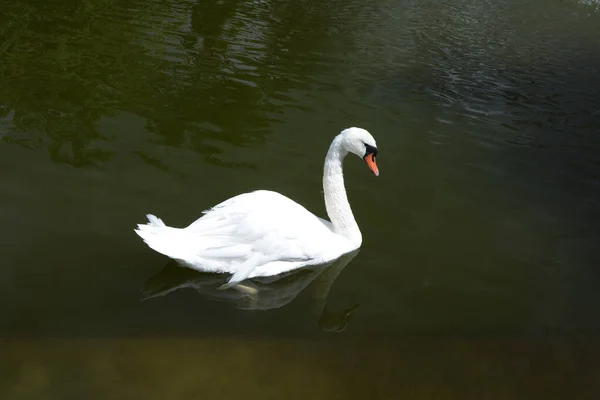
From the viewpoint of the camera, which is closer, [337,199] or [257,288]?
[257,288]

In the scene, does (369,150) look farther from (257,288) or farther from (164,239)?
(164,239)

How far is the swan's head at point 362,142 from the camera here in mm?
5723

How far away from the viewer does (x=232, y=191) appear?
21.5ft

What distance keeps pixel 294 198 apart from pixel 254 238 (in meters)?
1.47

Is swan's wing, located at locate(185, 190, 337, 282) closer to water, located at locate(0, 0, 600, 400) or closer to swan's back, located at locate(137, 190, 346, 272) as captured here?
swan's back, located at locate(137, 190, 346, 272)

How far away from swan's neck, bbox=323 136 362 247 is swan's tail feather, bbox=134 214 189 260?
151 cm

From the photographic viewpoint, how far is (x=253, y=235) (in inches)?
207

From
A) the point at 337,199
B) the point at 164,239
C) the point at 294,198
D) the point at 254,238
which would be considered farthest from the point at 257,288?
the point at 294,198

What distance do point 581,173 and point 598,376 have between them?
365cm

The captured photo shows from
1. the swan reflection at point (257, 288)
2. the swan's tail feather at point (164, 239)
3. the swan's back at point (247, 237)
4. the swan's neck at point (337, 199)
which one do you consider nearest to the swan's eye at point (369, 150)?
the swan's neck at point (337, 199)

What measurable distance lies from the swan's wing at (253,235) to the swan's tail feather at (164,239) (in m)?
0.10

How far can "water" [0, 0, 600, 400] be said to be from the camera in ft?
14.6

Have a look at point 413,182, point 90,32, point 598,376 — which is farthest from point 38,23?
point 598,376

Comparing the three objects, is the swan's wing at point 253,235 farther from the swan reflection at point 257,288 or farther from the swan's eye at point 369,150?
the swan's eye at point 369,150
